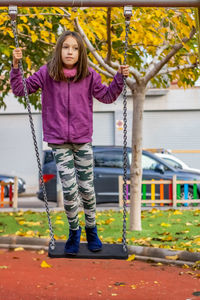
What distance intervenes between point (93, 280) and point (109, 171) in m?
10.2

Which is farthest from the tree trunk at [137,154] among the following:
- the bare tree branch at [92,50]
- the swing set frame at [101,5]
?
the swing set frame at [101,5]

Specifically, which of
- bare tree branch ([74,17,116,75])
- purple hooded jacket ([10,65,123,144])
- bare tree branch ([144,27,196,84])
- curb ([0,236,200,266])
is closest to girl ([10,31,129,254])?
purple hooded jacket ([10,65,123,144])

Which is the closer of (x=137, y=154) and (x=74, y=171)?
(x=74, y=171)

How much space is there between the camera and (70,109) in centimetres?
542

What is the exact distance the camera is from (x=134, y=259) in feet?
29.8

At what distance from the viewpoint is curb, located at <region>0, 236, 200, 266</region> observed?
8469 mm

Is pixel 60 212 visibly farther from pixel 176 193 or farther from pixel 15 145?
pixel 15 145

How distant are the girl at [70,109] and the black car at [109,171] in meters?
11.9

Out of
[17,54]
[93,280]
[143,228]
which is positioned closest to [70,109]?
[17,54]

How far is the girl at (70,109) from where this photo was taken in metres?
5.40

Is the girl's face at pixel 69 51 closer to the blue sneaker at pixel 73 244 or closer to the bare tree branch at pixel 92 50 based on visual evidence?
the blue sneaker at pixel 73 244

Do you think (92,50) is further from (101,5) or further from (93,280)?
(101,5)

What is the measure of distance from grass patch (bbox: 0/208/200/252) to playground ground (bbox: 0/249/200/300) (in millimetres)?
1012

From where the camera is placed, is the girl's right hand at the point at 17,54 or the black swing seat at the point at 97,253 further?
the girl's right hand at the point at 17,54
